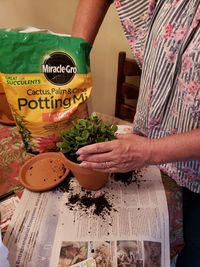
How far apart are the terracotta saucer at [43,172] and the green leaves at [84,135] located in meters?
0.08

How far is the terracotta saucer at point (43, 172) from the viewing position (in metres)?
0.68

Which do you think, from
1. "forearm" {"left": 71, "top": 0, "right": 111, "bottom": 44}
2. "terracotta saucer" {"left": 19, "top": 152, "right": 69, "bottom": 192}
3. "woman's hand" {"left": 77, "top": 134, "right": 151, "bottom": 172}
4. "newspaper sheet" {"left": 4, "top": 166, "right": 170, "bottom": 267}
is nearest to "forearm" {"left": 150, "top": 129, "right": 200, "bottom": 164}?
"woman's hand" {"left": 77, "top": 134, "right": 151, "bottom": 172}

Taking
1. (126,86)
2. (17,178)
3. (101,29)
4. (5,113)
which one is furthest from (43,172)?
(101,29)

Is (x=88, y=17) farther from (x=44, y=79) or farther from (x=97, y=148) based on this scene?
(x=97, y=148)

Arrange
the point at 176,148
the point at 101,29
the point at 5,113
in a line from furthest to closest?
1. the point at 101,29
2. the point at 5,113
3. the point at 176,148

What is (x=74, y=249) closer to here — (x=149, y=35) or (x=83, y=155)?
(x=83, y=155)

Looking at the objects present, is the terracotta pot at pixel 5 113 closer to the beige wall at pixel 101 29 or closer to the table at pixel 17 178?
the table at pixel 17 178

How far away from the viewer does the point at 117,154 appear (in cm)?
58

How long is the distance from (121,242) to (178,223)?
0.53 feet

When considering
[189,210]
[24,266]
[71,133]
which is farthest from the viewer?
[189,210]

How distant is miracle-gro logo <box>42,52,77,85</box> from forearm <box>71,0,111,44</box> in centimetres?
15

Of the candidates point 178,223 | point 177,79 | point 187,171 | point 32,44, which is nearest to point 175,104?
point 177,79

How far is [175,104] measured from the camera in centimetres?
65

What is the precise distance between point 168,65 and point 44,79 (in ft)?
1.07
